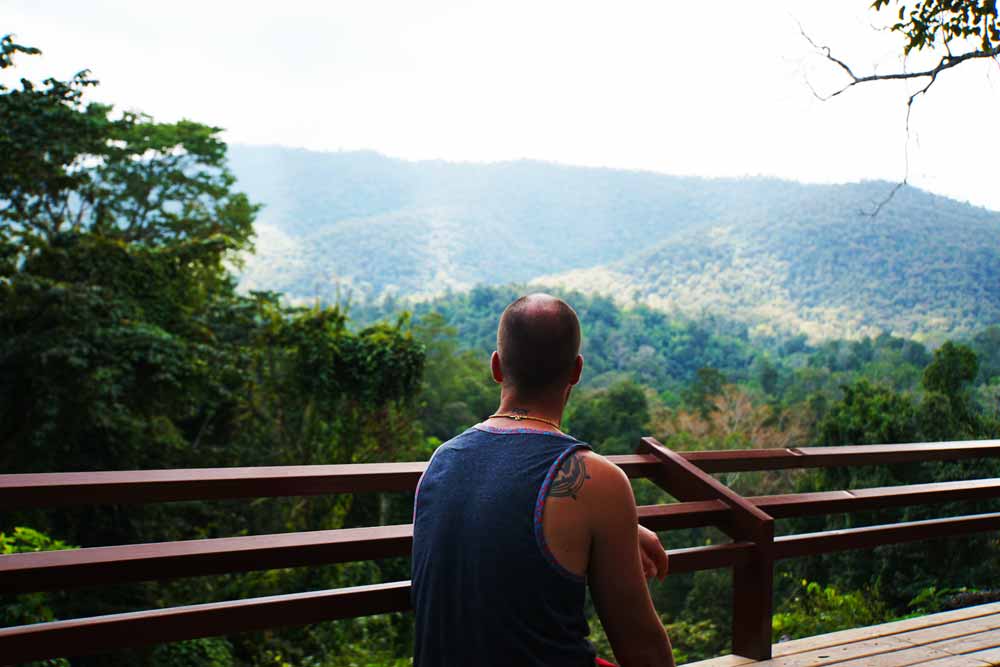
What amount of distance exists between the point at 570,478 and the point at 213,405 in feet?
39.9

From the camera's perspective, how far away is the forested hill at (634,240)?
49.2m

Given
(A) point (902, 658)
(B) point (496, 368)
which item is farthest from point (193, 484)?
(A) point (902, 658)

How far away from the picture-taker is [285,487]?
1.53 m

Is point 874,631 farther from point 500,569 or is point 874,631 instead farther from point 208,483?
point 208,483

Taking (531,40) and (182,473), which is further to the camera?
(531,40)

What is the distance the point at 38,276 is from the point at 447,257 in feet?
199

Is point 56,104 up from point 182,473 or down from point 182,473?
up

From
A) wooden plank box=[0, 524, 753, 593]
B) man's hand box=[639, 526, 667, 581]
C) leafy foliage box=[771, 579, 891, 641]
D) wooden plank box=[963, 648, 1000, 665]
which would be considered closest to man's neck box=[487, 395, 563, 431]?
man's hand box=[639, 526, 667, 581]

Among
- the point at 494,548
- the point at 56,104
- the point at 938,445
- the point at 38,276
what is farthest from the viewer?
the point at 56,104

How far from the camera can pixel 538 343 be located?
1174 millimetres

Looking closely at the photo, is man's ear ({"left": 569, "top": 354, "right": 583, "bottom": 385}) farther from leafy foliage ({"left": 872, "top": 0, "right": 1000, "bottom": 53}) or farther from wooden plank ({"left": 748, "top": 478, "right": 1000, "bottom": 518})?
leafy foliage ({"left": 872, "top": 0, "right": 1000, "bottom": 53})

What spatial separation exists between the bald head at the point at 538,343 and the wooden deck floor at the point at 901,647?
1.04 metres

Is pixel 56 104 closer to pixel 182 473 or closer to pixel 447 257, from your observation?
pixel 182 473

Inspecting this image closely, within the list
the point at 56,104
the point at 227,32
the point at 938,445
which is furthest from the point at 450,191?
the point at 938,445
